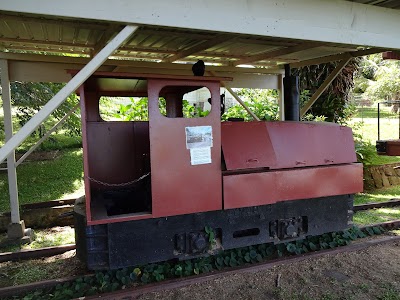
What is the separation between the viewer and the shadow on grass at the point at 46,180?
771 cm

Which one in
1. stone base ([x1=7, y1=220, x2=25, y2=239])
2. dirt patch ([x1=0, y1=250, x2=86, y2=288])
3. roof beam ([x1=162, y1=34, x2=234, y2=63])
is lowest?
dirt patch ([x1=0, y1=250, x2=86, y2=288])

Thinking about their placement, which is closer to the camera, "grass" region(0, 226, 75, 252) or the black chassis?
the black chassis

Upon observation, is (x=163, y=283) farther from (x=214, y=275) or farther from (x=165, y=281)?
(x=214, y=275)

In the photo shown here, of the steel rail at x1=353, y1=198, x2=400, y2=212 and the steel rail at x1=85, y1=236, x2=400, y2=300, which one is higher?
the steel rail at x1=353, y1=198, x2=400, y2=212

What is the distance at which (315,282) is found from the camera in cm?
381

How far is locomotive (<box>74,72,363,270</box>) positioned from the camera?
11.5 ft

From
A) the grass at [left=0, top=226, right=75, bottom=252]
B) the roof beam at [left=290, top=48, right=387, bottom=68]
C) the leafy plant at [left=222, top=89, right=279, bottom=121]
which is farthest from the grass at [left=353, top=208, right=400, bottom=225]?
the grass at [left=0, top=226, right=75, bottom=252]

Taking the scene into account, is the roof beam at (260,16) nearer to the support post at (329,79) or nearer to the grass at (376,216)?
the support post at (329,79)

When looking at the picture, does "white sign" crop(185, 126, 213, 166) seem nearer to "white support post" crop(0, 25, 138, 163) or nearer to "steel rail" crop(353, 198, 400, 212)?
"white support post" crop(0, 25, 138, 163)

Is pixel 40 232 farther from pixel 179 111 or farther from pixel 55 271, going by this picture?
pixel 179 111

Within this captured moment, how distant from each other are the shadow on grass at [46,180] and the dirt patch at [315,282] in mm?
5159

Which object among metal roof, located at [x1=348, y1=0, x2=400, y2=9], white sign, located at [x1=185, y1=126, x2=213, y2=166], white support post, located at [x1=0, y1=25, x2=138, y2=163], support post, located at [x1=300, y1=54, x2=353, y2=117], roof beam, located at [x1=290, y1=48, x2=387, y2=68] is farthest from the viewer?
support post, located at [x1=300, y1=54, x2=353, y2=117]

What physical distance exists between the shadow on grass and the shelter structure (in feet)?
8.46

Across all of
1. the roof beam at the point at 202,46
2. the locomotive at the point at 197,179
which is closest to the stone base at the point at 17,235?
the locomotive at the point at 197,179
